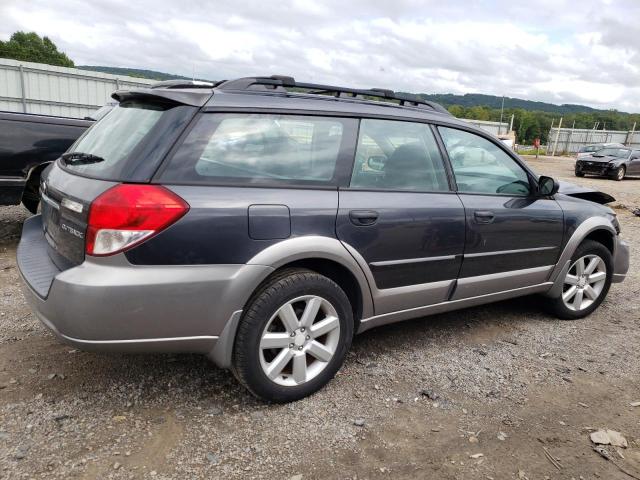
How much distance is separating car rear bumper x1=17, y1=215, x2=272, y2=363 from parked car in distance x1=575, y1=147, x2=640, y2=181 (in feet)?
71.4

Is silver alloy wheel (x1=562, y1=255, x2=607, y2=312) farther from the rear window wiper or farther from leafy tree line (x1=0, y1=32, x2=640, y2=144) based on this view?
leafy tree line (x1=0, y1=32, x2=640, y2=144)

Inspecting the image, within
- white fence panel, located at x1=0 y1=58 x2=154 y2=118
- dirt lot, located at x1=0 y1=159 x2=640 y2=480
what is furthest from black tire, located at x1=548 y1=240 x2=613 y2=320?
white fence panel, located at x1=0 y1=58 x2=154 y2=118

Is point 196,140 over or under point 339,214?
over

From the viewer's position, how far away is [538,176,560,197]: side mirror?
3938mm

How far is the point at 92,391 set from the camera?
2.90m

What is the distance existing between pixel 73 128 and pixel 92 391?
4.04m

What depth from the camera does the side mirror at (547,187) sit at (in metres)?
3.94

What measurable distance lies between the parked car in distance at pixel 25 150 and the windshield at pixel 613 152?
21.3 metres

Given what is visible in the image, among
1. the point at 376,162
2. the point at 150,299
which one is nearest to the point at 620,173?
the point at 376,162

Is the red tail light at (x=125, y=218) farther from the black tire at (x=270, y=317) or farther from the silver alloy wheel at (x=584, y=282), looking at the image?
the silver alloy wheel at (x=584, y=282)

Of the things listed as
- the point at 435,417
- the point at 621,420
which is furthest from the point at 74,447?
the point at 621,420

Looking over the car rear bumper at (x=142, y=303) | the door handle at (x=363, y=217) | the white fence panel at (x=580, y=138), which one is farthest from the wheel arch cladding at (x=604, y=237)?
the white fence panel at (x=580, y=138)

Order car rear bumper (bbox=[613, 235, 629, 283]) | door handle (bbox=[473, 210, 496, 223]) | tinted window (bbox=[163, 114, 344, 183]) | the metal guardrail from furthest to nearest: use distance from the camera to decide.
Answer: the metal guardrail < car rear bumper (bbox=[613, 235, 629, 283]) < door handle (bbox=[473, 210, 496, 223]) < tinted window (bbox=[163, 114, 344, 183])

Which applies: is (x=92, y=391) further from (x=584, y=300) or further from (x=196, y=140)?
(x=584, y=300)
